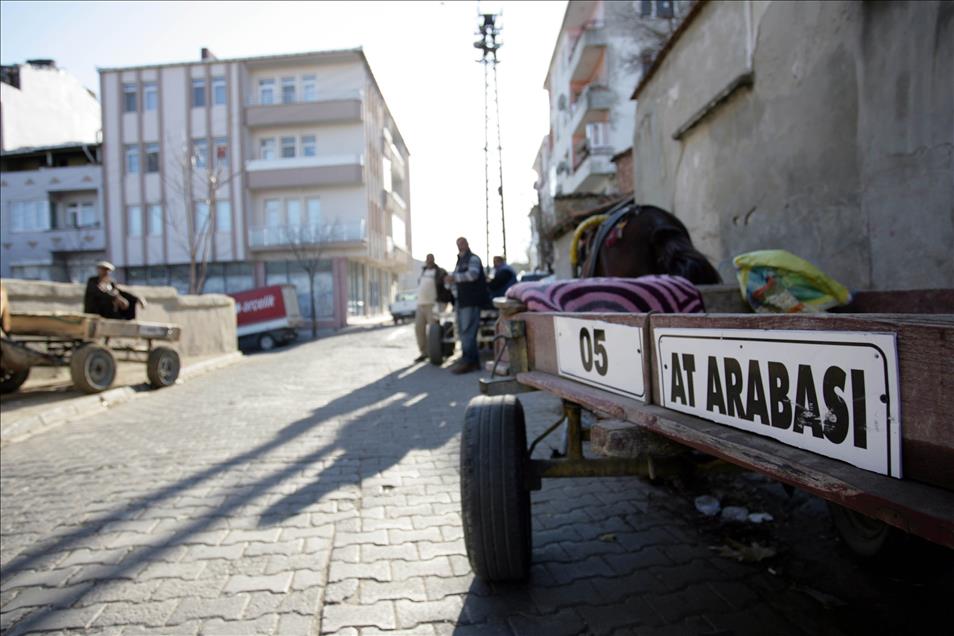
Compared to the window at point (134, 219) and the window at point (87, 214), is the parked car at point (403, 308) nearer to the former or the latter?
the window at point (134, 219)

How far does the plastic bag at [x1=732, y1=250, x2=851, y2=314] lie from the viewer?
10.1 feet

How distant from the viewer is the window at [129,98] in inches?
1293

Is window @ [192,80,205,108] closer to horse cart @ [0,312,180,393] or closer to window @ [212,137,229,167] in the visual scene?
window @ [212,137,229,167]

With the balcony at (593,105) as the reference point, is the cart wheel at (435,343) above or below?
below

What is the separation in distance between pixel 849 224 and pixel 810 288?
6.12ft

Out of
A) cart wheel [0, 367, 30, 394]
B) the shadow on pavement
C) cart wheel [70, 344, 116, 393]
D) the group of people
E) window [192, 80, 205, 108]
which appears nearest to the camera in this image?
the shadow on pavement

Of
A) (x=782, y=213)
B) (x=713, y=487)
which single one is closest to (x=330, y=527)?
(x=713, y=487)

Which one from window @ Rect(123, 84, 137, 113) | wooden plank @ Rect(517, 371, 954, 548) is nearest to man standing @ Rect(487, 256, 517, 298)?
wooden plank @ Rect(517, 371, 954, 548)

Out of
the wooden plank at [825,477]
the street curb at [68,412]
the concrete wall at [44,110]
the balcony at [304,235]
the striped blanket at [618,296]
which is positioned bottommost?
the street curb at [68,412]

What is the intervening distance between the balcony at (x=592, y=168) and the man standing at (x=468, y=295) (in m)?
14.3

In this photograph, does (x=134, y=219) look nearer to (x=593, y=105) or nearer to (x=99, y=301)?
(x=593, y=105)

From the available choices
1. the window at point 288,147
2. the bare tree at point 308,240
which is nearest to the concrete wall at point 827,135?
the bare tree at point 308,240

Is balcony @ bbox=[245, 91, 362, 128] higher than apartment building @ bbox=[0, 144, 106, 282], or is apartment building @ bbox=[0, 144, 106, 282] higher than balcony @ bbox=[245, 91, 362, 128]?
balcony @ bbox=[245, 91, 362, 128]

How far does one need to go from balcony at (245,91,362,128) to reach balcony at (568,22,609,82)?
40.1 ft
